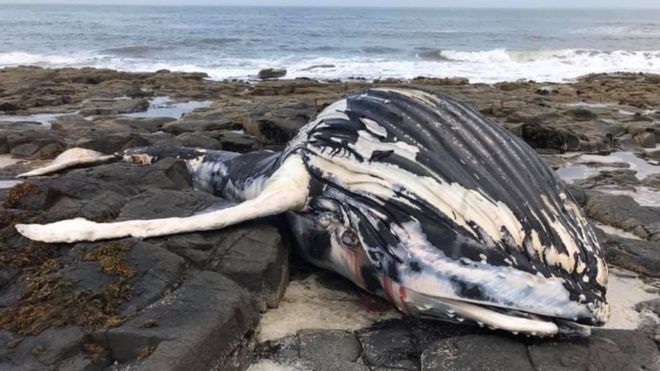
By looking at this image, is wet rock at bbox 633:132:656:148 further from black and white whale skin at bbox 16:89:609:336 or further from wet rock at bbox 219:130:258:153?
black and white whale skin at bbox 16:89:609:336

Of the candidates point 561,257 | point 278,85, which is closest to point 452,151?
point 561,257

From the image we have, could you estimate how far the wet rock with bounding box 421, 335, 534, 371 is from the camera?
10.8 ft

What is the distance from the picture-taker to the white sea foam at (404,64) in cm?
2791

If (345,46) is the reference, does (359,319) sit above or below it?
above

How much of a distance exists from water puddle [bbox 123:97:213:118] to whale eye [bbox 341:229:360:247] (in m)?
10.1

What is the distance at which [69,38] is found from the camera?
46969 mm

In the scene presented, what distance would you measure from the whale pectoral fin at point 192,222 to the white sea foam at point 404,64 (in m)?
22.2

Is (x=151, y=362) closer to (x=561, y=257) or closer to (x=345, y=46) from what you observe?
(x=561, y=257)

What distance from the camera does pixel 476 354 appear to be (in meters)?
3.38

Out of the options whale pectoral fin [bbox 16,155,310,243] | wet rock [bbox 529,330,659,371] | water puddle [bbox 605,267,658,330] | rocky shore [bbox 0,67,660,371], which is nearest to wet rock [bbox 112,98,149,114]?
rocky shore [bbox 0,67,660,371]

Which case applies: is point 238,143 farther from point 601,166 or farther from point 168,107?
point 168,107

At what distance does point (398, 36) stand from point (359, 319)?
2119 inches

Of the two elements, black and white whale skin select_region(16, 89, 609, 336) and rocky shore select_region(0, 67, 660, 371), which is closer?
rocky shore select_region(0, 67, 660, 371)

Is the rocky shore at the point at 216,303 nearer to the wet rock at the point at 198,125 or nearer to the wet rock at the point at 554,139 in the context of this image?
the wet rock at the point at 554,139
